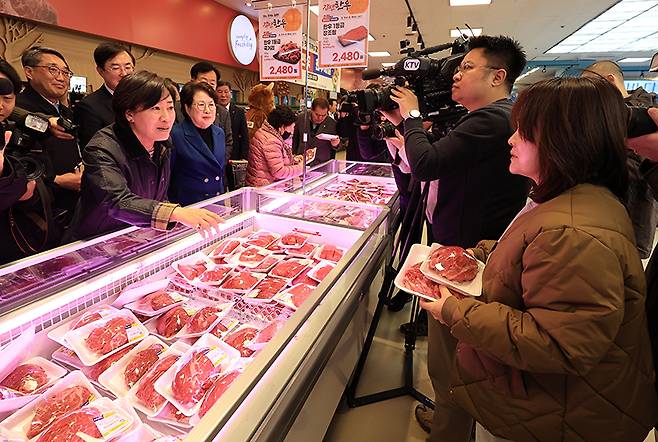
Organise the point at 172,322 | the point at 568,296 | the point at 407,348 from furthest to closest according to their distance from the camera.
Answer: the point at 407,348 → the point at 172,322 → the point at 568,296

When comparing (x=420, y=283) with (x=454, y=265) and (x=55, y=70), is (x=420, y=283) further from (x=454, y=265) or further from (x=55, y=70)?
(x=55, y=70)

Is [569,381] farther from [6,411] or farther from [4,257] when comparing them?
[4,257]

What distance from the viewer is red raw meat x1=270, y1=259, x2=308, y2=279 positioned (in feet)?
5.98

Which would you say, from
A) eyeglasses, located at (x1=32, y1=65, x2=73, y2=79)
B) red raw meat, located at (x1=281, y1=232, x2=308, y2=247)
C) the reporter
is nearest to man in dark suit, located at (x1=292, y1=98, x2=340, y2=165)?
eyeglasses, located at (x1=32, y1=65, x2=73, y2=79)

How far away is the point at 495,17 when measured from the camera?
8633 millimetres

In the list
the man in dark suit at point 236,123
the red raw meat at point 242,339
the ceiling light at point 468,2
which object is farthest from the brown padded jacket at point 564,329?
the ceiling light at point 468,2

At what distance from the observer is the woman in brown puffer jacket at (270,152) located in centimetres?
355

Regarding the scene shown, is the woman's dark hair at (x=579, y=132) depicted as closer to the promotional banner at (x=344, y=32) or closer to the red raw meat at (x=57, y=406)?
the red raw meat at (x=57, y=406)

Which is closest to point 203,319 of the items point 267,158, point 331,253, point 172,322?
point 172,322

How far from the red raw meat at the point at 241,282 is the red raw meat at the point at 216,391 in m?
0.53

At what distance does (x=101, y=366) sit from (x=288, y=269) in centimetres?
89

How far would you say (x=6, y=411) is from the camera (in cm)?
100

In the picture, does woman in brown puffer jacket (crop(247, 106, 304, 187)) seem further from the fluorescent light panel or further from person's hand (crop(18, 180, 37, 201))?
the fluorescent light panel

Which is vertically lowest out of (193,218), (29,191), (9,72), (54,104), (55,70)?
(193,218)
